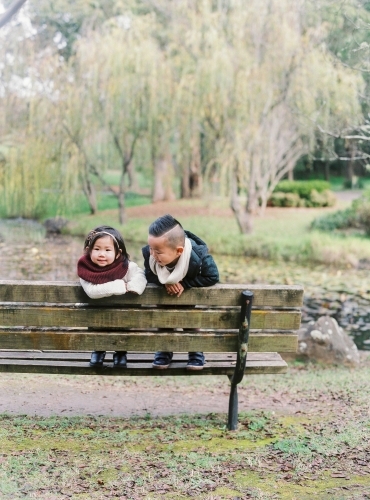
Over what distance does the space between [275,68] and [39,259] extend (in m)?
8.21

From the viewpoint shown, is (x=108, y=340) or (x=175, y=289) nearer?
(x=175, y=289)

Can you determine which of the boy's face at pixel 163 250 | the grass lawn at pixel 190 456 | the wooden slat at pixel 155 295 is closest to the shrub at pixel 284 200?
the grass lawn at pixel 190 456

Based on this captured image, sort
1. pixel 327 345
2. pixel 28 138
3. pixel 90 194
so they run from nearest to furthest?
1. pixel 327 345
2. pixel 28 138
3. pixel 90 194

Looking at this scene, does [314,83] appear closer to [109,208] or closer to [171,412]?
[109,208]

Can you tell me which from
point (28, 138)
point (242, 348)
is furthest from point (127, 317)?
point (28, 138)

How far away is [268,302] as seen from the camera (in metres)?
3.45

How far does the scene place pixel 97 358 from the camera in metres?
3.61

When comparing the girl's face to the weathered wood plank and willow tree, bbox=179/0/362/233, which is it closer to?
the weathered wood plank

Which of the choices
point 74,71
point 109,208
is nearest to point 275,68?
point 74,71

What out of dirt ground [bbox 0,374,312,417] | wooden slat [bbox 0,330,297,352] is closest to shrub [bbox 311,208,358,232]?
dirt ground [bbox 0,374,312,417]

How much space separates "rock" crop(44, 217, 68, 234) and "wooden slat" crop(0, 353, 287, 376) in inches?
707

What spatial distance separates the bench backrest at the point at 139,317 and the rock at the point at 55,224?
1806 cm

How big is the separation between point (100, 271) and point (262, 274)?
11252 millimetres

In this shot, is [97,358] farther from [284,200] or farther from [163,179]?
[284,200]
